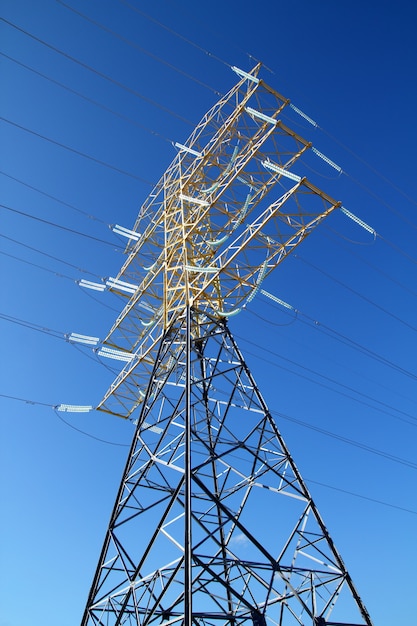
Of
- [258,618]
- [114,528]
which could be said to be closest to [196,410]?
[114,528]

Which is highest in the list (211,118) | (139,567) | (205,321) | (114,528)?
(211,118)

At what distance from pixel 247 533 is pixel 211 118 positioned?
1411 cm

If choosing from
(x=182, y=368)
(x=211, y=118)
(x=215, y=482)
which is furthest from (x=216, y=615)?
(x=211, y=118)

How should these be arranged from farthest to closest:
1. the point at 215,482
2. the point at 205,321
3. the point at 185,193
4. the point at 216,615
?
the point at 185,193
the point at 205,321
the point at 215,482
the point at 216,615

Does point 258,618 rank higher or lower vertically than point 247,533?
lower

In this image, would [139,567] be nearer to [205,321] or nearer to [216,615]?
[216,615]

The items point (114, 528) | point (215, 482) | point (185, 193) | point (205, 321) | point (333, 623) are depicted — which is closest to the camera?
point (333, 623)

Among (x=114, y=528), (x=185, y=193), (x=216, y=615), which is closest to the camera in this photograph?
(x=216, y=615)

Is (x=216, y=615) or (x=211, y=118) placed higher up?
(x=211, y=118)

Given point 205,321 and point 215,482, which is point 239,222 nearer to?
point 205,321

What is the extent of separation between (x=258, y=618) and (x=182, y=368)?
7.09 meters

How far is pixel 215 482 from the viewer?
13672mm

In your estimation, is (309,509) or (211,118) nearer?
(309,509)

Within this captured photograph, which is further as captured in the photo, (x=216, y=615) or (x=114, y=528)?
(x=114, y=528)
